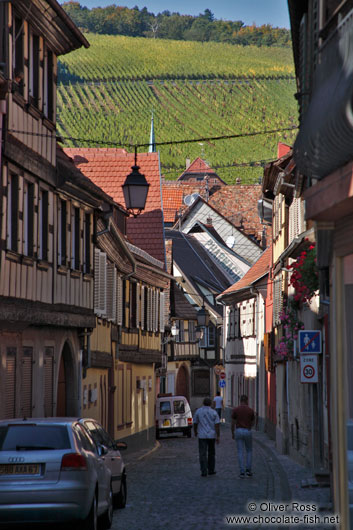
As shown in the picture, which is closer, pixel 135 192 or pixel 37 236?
pixel 135 192

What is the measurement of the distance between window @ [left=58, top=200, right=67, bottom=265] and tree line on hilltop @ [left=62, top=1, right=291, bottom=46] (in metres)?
166

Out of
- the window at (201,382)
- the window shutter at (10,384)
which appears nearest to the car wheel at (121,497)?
the window shutter at (10,384)

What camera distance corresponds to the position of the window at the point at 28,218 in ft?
61.4

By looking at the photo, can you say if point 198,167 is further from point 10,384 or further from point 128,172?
point 10,384

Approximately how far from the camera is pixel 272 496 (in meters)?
16.9

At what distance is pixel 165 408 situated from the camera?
42.6 meters

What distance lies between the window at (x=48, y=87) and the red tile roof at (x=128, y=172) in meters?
16.2

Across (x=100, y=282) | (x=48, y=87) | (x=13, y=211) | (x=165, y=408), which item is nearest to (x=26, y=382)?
(x=13, y=211)

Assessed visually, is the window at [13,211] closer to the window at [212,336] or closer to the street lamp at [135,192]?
the street lamp at [135,192]

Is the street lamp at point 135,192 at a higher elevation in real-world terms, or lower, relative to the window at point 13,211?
higher

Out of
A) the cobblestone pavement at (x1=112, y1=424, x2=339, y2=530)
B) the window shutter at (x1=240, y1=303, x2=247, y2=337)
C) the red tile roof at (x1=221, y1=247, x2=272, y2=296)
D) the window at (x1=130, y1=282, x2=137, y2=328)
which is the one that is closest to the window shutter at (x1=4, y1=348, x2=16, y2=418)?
the cobblestone pavement at (x1=112, y1=424, x2=339, y2=530)

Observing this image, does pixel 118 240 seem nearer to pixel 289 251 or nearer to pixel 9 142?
pixel 289 251

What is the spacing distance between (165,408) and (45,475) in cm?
3089

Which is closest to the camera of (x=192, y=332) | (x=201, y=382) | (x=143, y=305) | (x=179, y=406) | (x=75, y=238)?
(x=75, y=238)
